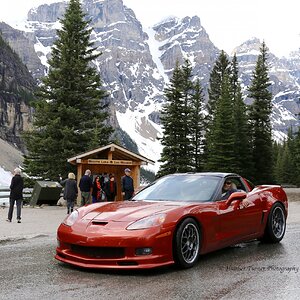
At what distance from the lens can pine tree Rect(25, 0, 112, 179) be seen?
89.5 feet

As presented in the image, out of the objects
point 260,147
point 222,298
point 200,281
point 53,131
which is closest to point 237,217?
point 200,281

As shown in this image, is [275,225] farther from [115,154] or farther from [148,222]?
[115,154]

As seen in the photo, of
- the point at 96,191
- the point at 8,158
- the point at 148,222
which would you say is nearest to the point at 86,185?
the point at 96,191

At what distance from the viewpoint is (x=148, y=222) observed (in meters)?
6.26

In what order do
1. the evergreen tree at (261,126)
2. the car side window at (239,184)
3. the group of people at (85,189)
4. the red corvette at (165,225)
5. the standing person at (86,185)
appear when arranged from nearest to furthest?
the red corvette at (165,225) < the car side window at (239,184) < the group of people at (85,189) < the standing person at (86,185) < the evergreen tree at (261,126)

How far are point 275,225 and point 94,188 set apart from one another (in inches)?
465

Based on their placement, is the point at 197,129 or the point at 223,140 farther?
the point at 197,129

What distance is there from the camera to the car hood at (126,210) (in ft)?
21.2

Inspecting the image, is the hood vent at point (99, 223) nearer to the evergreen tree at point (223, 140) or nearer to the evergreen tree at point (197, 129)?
the evergreen tree at point (197, 129)

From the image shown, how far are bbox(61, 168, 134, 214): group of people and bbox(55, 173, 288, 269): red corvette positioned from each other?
8.25 meters

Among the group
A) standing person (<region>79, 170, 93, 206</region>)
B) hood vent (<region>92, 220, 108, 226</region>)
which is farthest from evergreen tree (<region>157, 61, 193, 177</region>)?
hood vent (<region>92, 220, 108, 226</region>)

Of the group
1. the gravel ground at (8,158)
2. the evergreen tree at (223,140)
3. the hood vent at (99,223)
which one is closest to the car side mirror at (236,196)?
the hood vent at (99,223)

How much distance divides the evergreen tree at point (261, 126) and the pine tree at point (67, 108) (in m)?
19.4

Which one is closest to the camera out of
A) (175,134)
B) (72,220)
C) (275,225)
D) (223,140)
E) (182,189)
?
(72,220)
